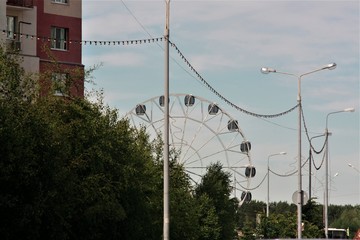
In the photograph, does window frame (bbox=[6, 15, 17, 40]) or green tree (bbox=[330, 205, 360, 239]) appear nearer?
window frame (bbox=[6, 15, 17, 40])

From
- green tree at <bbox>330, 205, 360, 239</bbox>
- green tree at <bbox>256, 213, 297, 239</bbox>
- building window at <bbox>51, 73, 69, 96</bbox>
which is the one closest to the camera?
building window at <bbox>51, 73, 69, 96</bbox>

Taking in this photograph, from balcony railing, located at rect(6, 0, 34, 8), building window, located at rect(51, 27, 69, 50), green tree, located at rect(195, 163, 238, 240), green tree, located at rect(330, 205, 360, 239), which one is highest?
balcony railing, located at rect(6, 0, 34, 8)

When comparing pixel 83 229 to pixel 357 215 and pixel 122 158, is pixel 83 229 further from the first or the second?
pixel 357 215

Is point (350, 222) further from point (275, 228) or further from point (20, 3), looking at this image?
point (20, 3)

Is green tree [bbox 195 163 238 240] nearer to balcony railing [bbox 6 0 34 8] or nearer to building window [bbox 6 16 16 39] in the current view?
building window [bbox 6 16 16 39]

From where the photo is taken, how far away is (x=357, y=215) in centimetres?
14788

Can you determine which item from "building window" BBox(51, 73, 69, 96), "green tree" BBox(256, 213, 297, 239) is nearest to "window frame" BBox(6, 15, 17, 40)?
"building window" BBox(51, 73, 69, 96)

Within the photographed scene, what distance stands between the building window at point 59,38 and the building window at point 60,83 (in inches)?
955

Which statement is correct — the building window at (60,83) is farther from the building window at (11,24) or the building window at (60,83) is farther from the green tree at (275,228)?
the green tree at (275,228)

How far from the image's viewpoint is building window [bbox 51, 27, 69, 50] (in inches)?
2426

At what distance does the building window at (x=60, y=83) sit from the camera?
119ft

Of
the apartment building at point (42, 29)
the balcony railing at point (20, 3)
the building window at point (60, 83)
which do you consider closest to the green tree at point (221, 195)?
the apartment building at point (42, 29)

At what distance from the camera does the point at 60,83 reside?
3659 cm

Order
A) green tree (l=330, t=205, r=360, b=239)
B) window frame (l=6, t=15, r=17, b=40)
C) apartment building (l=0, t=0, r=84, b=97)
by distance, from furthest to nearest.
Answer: green tree (l=330, t=205, r=360, b=239), apartment building (l=0, t=0, r=84, b=97), window frame (l=6, t=15, r=17, b=40)
